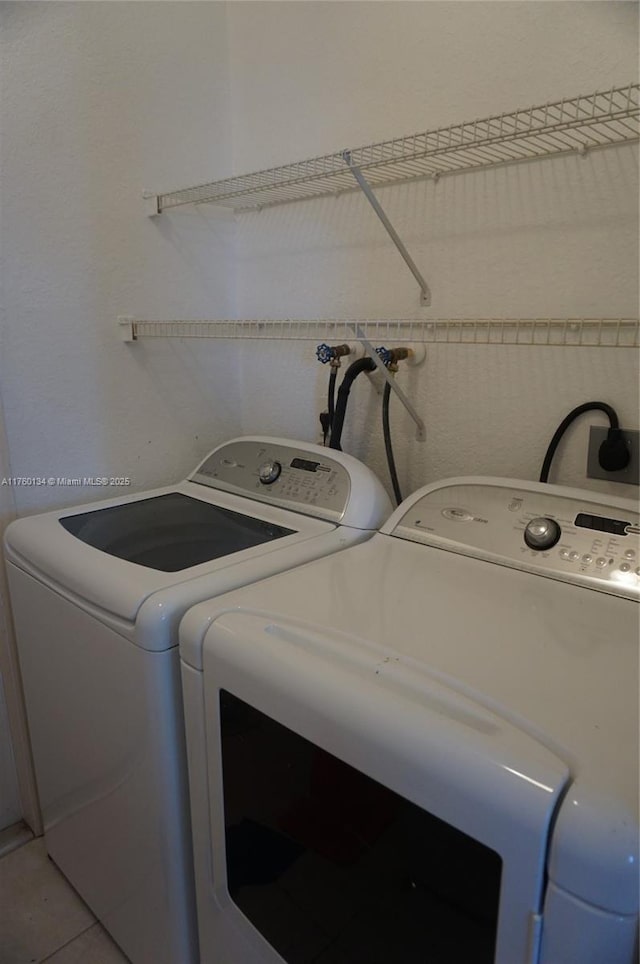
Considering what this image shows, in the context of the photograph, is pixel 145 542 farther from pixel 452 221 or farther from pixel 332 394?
pixel 452 221

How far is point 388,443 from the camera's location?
1.49 metres

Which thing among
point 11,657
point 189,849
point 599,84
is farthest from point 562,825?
point 11,657

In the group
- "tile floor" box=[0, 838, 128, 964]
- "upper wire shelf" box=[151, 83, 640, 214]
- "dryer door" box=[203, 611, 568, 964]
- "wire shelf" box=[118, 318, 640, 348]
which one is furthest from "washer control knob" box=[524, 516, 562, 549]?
"tile floor" box=[0, 838, 128, 964]

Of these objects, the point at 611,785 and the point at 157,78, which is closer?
the point at 611,785

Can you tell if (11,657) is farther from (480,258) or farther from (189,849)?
(480,258)

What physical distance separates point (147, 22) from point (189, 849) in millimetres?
1935

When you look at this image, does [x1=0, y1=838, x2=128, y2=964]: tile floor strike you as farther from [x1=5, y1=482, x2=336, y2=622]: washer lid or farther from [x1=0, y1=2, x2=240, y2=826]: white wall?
[x1=5, y1=482, x2=336, y2=622]: washer lid

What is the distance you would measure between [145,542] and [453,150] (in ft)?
3.33

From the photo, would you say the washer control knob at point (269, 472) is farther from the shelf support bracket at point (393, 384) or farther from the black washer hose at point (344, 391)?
the shelf support bracket at point (393, 384)

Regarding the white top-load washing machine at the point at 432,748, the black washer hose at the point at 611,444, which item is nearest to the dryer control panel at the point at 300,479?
the white top-load washing machine at the point at 432,748

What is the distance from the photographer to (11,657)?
149 cm

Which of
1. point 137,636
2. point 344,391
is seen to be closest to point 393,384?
point 344,391

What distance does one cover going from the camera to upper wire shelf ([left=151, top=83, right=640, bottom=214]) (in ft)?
3.40

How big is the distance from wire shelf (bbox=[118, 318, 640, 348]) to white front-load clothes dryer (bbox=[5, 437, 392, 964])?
330 mm
